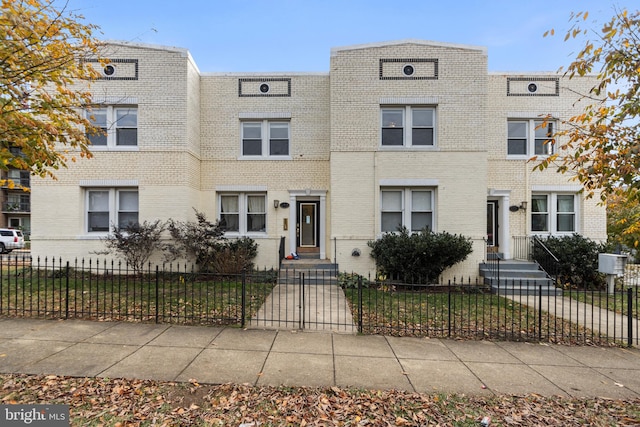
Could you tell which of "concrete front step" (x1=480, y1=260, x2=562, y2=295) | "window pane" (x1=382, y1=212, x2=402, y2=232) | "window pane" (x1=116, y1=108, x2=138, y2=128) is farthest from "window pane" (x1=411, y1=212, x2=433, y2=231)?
"window pane" (x1=116, y1=108, x2=138, y2=128)

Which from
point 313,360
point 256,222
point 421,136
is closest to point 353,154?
point 421,136

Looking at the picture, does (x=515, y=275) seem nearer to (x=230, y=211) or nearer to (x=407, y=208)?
(x=407, y=208)

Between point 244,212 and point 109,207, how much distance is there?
5.03 meters

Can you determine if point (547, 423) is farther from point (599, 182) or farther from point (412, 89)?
point (412, 89)

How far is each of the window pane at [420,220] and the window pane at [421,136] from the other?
2.69m

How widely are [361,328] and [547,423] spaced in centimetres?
318

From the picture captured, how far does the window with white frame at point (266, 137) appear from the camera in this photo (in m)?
12.8

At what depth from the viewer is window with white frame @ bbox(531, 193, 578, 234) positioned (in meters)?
12.5

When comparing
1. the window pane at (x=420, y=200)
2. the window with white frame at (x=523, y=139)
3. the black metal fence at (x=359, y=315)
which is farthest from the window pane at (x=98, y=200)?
the window with white frame at (x=523, y=139)

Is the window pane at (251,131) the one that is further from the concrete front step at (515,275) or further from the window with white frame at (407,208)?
the concrete front step at (515,275)

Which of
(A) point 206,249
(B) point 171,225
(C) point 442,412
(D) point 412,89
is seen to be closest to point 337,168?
(D) point 412,89

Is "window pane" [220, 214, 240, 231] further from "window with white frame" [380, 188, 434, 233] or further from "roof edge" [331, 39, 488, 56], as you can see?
"roof edge" [331, 39, 488, 56]

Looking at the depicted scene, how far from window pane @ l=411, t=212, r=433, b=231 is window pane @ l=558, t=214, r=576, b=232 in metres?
5.89

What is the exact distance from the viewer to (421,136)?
11.4 m
